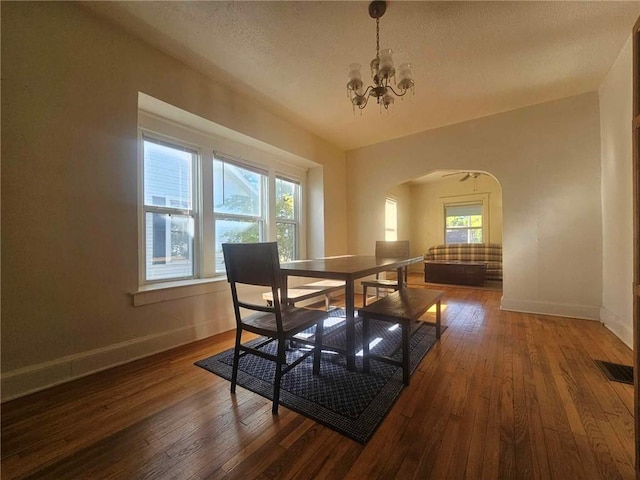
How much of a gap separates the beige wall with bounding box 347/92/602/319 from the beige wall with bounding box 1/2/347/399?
3.72 meters

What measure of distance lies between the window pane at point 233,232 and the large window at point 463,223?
5.70 m

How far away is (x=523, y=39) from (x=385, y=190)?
98.1 inches

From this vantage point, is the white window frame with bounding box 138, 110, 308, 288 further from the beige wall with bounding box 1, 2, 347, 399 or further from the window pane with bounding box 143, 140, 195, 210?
the beige wall with bounding box 1, 2, 347, 399

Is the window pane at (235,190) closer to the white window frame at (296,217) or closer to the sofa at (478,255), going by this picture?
the white window frame at (296,217)

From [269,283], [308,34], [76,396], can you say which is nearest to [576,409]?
[269,283]

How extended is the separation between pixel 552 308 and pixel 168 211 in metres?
4.52

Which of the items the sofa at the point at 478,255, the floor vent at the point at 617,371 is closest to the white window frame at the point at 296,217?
the floor vent at the point at 617,371

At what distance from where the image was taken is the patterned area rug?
1342mm

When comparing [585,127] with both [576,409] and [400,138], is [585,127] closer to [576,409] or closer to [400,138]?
[400,138]

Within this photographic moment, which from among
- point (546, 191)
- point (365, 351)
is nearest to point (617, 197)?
point (546, 191)

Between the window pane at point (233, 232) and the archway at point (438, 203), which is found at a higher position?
the archway at point (438, 203)

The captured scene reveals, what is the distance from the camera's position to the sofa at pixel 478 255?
5.49 metres

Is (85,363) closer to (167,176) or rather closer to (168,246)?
(168,246)

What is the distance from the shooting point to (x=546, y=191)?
317 centimetres
